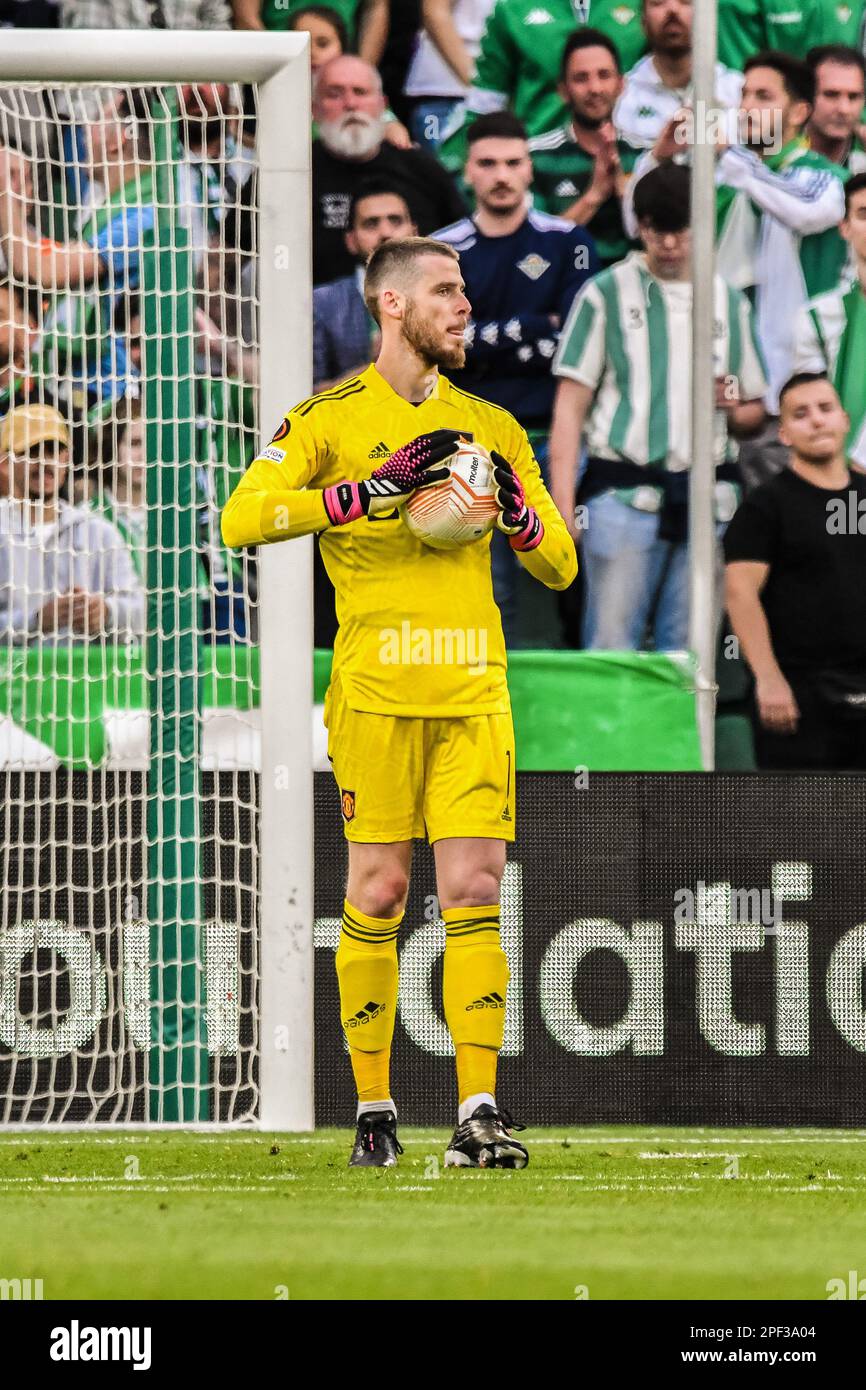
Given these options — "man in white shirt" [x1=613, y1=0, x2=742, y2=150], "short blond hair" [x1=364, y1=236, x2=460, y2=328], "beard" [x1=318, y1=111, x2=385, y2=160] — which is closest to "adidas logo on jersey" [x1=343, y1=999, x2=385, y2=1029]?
"short blond hair" [x1=364, y1=236, x2=460, y2=328]

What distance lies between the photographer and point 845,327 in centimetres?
753

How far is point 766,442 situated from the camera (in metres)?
7.35

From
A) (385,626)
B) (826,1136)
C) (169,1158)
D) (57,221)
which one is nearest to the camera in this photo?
(385,626)

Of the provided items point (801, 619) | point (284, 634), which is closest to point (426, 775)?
point (284, 634)

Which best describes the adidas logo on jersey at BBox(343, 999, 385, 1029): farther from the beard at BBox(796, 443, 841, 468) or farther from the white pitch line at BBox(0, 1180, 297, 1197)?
the beard at BBox(796, 443, 841, 468)

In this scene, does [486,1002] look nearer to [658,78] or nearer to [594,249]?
[594,249]

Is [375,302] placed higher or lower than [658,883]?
higher

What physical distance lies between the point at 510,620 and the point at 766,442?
3.51ft

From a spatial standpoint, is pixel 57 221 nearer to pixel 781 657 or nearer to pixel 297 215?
pixel 297 215

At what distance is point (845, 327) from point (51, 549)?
113 inches

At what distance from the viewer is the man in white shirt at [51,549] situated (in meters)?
6.24

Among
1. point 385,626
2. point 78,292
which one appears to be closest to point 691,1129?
point 385,626

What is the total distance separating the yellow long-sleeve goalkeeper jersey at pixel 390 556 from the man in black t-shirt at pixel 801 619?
88.1 inches

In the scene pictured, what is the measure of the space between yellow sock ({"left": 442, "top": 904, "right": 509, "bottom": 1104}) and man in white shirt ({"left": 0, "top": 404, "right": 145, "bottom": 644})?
1828 millimetres
